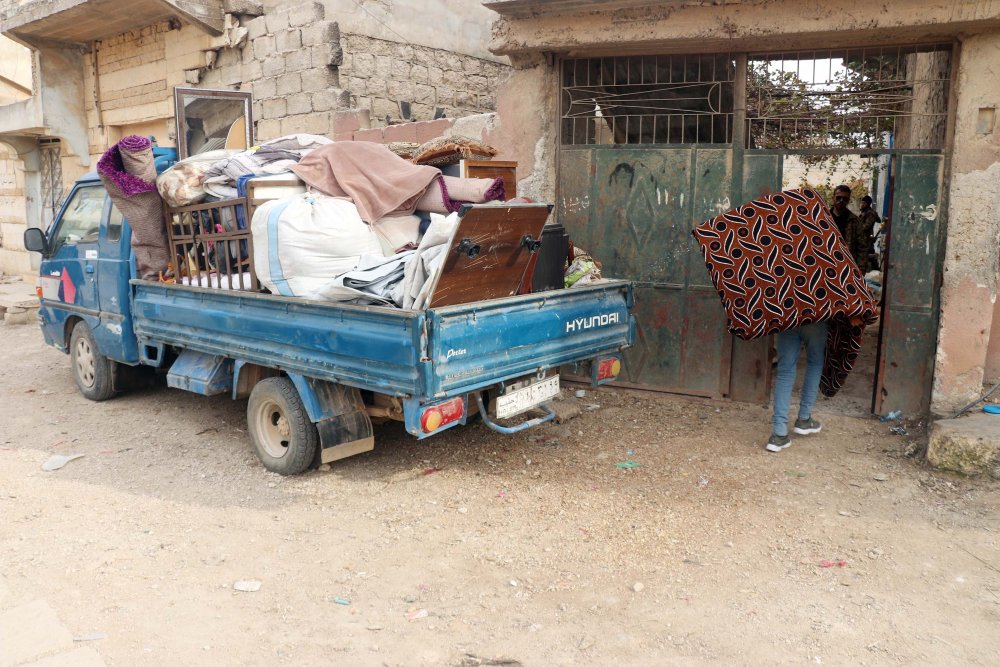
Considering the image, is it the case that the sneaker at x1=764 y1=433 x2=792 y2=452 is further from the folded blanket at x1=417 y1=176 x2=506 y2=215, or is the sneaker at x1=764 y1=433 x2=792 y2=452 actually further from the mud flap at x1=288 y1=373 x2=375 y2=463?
the mud flap at x1=288 y1=373 x2=375 y2=463

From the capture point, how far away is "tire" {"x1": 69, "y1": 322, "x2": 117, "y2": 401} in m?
6.43

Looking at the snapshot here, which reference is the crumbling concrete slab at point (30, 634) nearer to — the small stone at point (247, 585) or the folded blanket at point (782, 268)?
the small stone at point (247, 585)

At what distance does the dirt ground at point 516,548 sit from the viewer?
3.05m

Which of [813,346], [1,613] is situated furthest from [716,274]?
[1,613]

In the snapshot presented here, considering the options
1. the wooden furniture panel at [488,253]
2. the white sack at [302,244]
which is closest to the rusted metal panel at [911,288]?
the wooden furniture panel at [488,253]

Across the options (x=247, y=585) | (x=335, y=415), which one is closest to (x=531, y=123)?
(x=335, y=415)

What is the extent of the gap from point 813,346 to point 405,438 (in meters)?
2.78

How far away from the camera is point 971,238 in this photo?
544cm

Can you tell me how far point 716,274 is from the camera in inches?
197

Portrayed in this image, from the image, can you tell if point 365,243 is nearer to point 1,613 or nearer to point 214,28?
point 1,613

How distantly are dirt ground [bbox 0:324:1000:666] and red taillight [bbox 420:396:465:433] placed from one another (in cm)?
51

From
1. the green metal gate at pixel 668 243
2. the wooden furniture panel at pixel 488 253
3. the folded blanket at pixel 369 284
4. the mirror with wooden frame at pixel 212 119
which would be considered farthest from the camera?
the mirror with wooden frame at pixel 212 119

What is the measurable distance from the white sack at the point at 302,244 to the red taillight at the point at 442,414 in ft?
3.59

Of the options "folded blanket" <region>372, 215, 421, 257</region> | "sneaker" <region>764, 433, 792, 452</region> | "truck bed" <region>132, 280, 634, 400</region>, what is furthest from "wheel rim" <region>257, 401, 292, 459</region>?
"sneaker" <region>764, 433, 792, 452</region>
